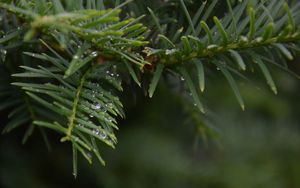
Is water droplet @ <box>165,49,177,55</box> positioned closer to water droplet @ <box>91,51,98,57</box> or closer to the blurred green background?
water droplet @ <box>91,51,98,57</box>

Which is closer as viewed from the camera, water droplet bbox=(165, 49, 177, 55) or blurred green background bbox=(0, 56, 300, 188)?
water droplet bbox=(165, 49, 177, 55)

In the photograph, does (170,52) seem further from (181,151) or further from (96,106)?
(181,151)

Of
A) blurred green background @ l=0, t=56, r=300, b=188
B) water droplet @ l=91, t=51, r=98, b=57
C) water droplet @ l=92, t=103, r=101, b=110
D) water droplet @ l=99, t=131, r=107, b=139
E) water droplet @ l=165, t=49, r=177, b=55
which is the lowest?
blurred green background @ l=0, t=56, r=300, b=188

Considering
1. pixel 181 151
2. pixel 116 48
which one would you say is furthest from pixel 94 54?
pixel 181 151

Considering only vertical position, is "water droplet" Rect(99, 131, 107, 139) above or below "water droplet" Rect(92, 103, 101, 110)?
below

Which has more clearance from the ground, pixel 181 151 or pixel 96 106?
pixel 96 106

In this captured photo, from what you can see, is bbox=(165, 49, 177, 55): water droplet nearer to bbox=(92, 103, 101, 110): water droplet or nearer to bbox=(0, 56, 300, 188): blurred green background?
bbox=(92, 103, 101, 110): water droplet

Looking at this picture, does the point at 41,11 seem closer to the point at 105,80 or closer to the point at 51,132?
the point at 105,80

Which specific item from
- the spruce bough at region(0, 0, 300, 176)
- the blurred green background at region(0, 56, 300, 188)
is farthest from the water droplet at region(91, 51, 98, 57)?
the blurred green background at region(0, 56, 300, 188)

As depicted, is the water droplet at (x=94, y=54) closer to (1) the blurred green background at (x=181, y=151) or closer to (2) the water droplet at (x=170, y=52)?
(2) the water droplet at (x=170, y=52)
